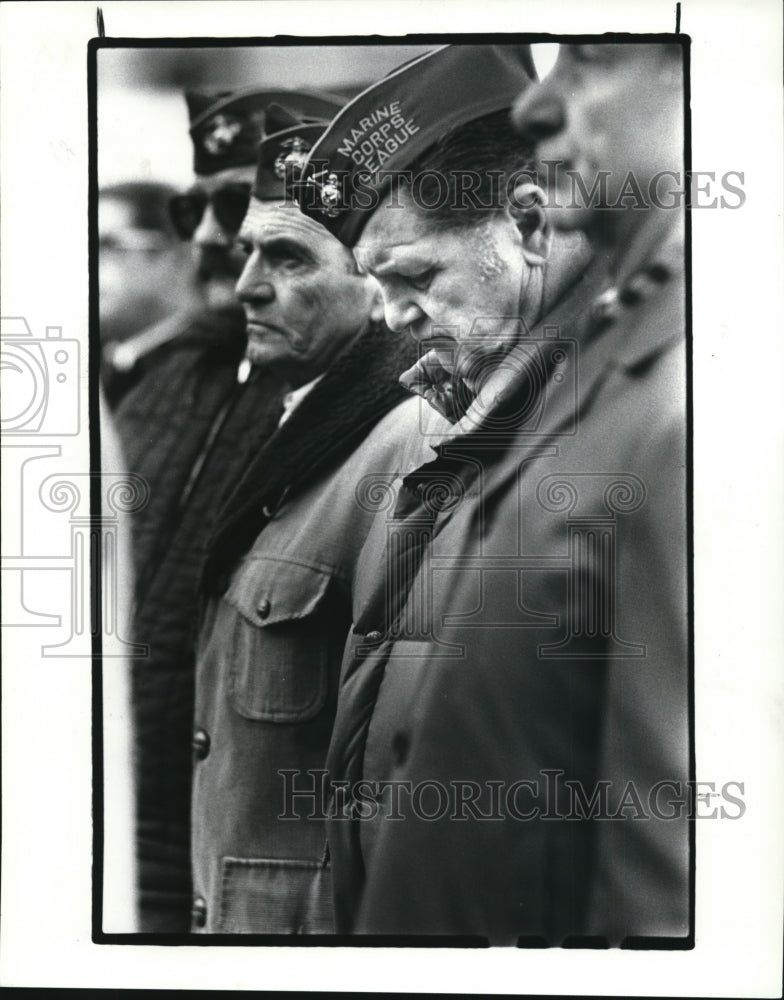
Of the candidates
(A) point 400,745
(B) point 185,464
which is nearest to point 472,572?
(A) point 400,745

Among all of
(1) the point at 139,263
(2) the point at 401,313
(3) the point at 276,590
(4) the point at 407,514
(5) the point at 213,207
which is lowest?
(3) the point at 276,590

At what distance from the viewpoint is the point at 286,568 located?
251 cm

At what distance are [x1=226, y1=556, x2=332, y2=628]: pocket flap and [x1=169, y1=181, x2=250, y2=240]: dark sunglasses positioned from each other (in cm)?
74

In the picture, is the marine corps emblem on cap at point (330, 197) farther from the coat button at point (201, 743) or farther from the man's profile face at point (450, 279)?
the coat button at point (201, 743)

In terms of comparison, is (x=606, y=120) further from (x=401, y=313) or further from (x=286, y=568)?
(x=286, y=568)

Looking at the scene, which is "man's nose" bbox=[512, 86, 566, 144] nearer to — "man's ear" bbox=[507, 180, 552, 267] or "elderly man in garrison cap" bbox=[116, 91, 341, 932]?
"man's ear" bbox=[507, 180, 552, 267]

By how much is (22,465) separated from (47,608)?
0.33 metres

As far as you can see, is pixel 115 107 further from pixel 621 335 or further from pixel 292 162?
pixel 621 335

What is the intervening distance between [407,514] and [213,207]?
2.64ft

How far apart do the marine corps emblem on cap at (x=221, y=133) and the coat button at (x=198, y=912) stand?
65.0 inches

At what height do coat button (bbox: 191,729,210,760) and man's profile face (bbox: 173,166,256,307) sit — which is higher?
man's profile face (bbox: 173,166,256,307)

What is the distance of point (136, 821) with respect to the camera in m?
2.56

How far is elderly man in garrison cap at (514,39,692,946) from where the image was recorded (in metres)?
2.48

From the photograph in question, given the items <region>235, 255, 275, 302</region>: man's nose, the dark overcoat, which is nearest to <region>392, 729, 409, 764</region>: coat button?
the dark overcoat
